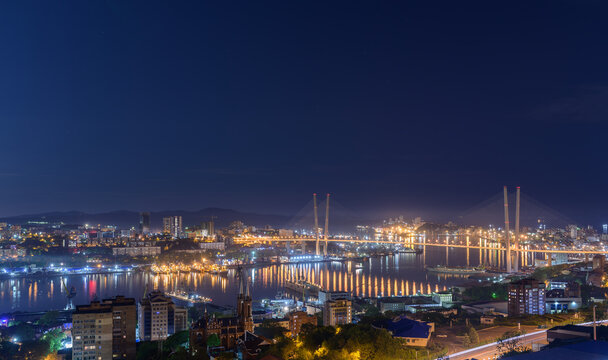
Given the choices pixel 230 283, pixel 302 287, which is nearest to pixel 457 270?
pixel 302 287

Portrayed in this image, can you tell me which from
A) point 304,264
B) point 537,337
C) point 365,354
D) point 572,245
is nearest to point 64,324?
point 365,354

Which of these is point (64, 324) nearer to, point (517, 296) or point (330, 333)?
point (330, 333)

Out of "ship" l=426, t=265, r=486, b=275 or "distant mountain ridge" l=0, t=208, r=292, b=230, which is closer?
"ship" l=426, t=265, r=486, b=275

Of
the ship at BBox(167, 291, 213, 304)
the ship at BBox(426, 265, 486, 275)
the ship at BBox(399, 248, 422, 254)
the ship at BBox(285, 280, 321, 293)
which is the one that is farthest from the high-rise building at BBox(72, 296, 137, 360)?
the ship at BBox(399, 248, 422, 254)

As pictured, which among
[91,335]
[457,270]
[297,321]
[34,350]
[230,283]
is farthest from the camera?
[457,270]

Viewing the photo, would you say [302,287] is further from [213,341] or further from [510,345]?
[510,345]

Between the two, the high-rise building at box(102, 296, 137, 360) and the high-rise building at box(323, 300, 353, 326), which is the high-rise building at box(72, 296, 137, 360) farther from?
the high-rise building at box(323, 300, 353, 326)

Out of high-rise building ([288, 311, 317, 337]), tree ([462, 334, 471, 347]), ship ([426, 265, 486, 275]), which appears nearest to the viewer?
tree ([462, 334, 471, 347])

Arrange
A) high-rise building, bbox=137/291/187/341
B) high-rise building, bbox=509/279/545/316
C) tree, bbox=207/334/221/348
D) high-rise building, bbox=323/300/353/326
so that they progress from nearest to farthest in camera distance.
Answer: tree, bbox=207/334/221/348
high-rise building, bbox=323/300/353/326
high-rise building, bbox=137/291/187/341
high-rise building, bbox=509/279/545/316
